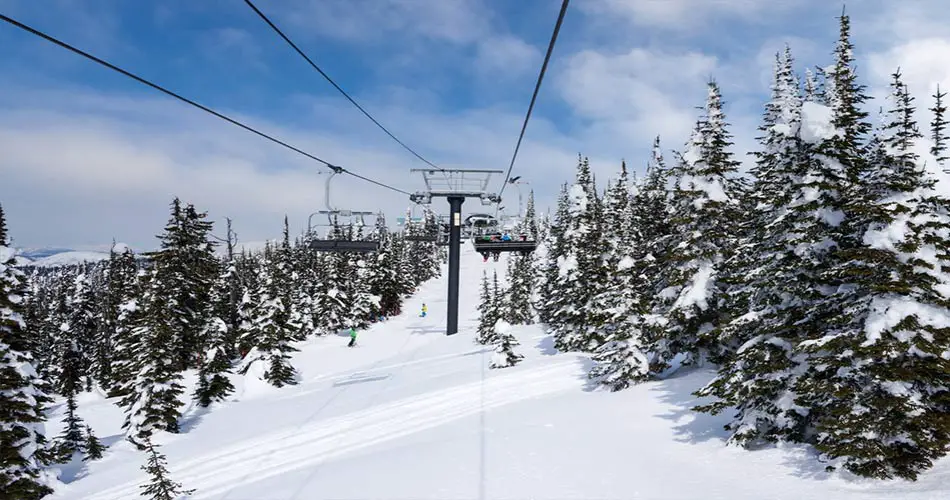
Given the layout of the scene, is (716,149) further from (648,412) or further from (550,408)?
(550,408)

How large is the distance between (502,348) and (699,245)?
13137mm

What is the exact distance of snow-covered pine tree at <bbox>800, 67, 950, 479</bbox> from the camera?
8.67 m

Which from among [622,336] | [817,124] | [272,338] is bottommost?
[272,338]

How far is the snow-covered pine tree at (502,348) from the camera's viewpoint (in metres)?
28.4

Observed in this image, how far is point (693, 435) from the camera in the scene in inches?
553

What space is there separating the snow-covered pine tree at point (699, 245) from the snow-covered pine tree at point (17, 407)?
2225 cm

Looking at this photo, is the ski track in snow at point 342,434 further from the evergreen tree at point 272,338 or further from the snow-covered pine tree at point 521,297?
the snow-covered pine tree at point 521,297

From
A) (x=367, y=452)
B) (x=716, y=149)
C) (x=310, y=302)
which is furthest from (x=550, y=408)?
(x=310, y=302)

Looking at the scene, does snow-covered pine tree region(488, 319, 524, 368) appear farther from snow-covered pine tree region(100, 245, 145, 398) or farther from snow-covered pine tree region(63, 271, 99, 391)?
snow-covered pine tree region(63, 271, 99, 391)

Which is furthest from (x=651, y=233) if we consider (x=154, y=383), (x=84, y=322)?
(x=84, y=322)

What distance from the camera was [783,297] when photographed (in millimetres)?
11805

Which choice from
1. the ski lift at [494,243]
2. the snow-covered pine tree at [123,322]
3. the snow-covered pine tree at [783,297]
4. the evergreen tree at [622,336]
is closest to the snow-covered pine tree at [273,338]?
the snow-covered pine tree at [123,322]

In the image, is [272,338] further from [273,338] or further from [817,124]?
[817,124]

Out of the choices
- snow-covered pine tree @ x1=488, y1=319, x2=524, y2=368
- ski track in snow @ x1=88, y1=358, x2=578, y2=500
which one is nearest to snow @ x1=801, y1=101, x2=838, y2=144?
ski track in snow @ x1=88, y1=358, x2=578, y2=500
